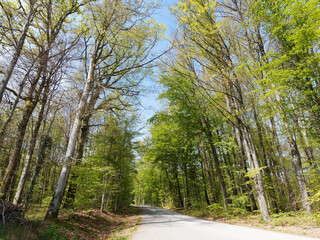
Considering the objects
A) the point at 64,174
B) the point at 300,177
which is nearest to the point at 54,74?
the point at 64,174

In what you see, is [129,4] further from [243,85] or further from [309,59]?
[243,85]

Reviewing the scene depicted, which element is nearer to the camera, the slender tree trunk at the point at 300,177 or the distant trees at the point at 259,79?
the distant trees at the point at 259,79

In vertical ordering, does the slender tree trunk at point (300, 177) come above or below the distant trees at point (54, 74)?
below

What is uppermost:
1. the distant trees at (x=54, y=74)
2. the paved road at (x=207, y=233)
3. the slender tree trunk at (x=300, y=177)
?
the distant trees at (x=54, y=74)

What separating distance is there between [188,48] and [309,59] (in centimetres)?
612

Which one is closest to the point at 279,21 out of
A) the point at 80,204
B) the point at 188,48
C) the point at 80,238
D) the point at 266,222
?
the point at 188,48

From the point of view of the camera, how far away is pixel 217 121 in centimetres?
1465

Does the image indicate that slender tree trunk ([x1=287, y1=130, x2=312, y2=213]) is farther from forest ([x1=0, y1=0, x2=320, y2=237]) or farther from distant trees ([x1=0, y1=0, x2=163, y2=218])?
distant trees ([x1=0, y1=0, x2=163, y2=218])

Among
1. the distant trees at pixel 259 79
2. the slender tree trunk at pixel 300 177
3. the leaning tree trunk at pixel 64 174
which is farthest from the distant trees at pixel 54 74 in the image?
the slender tree trunk at pixel 300 177

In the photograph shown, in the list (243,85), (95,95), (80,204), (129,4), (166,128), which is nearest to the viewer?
(129,4)

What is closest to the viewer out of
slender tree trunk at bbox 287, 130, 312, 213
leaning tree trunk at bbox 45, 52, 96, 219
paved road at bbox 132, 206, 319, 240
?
paved road at bbox 132, 206, 319, 240

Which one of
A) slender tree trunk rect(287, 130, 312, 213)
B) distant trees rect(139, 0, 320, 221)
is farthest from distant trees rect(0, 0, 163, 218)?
slender tree trunk rect(287, 130, 312, 213)

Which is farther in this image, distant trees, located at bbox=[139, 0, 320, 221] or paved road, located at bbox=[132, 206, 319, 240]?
distant trees, located at bbox=[139, 0, 320, 221]

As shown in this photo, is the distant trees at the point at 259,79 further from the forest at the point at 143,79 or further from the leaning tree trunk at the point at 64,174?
the leaning tree trunk at the point at 64,174
